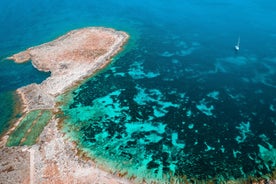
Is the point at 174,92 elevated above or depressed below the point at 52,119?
above

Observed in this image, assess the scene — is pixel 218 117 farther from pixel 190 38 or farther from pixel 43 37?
pixel 43 37

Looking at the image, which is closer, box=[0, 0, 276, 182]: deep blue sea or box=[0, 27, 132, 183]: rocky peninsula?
box=[0, 27, 132, 183]: rocky peninsula

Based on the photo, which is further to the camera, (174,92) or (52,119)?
(174,92)

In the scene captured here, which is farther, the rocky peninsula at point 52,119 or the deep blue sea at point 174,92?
the deep blue sea at point 174,92
